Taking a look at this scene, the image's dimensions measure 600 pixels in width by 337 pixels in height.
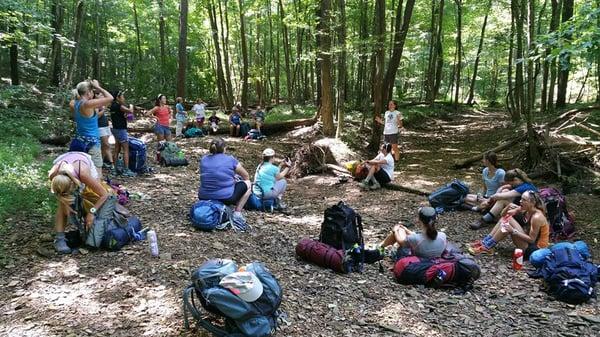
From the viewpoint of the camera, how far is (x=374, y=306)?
192 inches

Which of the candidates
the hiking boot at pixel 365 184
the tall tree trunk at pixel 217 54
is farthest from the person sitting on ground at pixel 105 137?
the tall tree trunk at pixel 217 54

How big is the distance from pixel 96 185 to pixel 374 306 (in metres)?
3.49

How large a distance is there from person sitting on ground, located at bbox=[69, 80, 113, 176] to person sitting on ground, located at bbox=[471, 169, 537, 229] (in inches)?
253

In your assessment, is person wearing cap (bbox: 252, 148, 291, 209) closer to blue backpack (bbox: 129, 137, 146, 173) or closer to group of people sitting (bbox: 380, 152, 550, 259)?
group of people sitting (bbox: 380, 152, 550, 259)

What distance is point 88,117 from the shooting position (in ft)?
21.9

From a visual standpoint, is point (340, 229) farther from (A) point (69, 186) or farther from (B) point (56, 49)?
(B) point (56, 49)

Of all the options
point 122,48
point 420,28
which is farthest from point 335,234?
point 122,48

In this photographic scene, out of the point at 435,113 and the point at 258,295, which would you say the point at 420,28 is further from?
the point at 258,295

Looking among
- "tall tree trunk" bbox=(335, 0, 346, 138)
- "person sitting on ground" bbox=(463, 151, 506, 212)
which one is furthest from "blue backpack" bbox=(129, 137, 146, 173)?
"person sitting on ground" bbox=(463, 151, 506, 212)

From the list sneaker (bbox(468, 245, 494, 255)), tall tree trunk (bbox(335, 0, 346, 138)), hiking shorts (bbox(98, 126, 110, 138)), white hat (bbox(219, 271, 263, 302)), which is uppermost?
tall tree trunk (bbox(335, 0, 346, 138))

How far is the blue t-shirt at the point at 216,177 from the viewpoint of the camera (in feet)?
22.4

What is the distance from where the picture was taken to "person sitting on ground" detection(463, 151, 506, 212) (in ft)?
26.8

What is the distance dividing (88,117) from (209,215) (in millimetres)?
2454

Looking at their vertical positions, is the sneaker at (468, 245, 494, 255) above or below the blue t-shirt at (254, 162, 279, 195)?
below
